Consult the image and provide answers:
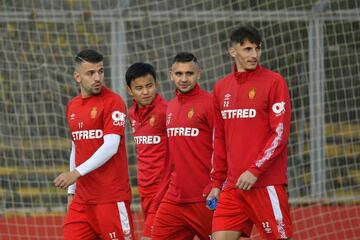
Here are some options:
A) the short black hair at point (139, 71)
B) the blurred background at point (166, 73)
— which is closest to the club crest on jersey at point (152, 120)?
the short black hair at point (139, 71)

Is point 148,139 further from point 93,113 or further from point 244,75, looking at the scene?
point 244,75

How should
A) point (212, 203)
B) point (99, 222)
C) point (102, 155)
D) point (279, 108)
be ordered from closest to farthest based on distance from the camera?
1. point (279, 108)
2. point (212, 203)
3. point (102, 155)
4. point (99, 222)

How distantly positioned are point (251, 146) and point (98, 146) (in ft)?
4.22

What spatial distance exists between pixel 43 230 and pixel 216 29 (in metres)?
2.92

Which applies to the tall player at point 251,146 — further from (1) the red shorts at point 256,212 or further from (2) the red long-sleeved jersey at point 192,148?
(2) the red long-sleeved jersey at point 192,148

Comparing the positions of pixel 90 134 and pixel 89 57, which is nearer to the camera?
pixel 90 134

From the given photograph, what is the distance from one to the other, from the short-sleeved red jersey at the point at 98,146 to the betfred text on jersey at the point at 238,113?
890 mm

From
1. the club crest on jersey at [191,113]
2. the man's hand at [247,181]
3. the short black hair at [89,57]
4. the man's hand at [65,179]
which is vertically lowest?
the man's hand at [247,181]

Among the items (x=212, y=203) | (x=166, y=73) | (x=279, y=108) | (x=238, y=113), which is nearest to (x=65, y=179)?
(x=212, y=203)

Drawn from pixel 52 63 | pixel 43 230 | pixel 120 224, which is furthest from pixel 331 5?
pixel 120 224

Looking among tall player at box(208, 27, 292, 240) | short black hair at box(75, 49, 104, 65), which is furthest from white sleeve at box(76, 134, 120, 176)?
tall player at box(208, 27, 292, 240)

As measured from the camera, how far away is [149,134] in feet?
29.4

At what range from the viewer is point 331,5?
12.1m

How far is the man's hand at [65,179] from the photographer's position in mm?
7762
